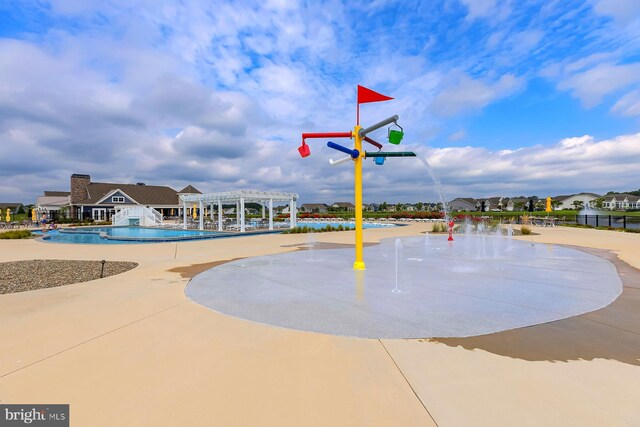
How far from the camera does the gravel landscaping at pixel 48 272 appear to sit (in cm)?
725

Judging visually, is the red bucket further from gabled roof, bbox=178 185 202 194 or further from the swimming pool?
gabled roof, bbox=178 185 202 194

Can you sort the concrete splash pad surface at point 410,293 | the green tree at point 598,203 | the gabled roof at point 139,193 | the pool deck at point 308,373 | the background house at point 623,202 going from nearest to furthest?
1. the pool deck at point 308,373
2. the concrete splash pad surface at point 410,293
3. the gabled roof at point 139,193
4. the green tree at point 598,203
5. the background house at point 623,202

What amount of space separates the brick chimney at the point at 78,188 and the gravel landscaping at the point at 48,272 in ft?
140

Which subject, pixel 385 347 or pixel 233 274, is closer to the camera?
pixel 385 347

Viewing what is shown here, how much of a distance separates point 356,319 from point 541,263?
785cm

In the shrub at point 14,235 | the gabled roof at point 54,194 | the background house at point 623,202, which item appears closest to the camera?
the shrub at point 14,235

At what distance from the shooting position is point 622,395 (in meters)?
2.55

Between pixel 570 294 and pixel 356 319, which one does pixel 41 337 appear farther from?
pixel 570 294

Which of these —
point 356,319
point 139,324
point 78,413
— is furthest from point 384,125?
point 78,413

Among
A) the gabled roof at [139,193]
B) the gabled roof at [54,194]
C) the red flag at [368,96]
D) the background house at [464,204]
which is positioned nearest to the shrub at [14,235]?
the red flag at [368,96]

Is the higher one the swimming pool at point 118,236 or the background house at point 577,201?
the background house at point 577,201

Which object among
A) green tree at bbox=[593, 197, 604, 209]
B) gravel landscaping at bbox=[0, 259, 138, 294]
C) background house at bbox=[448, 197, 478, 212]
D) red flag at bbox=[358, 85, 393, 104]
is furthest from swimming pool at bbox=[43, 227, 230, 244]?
green tree at bbox=[593, 197, 604, 209]

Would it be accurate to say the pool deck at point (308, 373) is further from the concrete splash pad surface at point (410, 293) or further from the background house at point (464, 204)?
the background house at point (464, 204)
